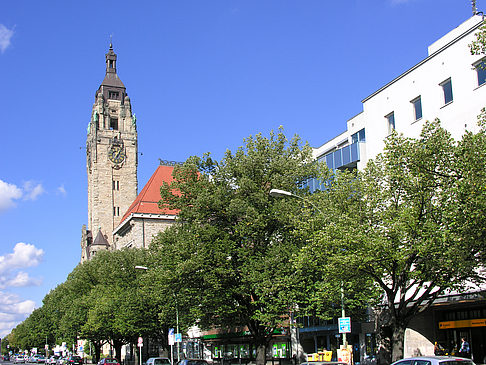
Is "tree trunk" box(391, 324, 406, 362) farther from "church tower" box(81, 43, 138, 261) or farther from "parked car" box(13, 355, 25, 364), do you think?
"parked car" box(13, 355, 25, 364)

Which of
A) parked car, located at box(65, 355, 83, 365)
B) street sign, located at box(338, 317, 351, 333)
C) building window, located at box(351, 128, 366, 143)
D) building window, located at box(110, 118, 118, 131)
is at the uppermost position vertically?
building window, located at box(110, 118, 118, 131)

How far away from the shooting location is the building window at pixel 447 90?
104 feet

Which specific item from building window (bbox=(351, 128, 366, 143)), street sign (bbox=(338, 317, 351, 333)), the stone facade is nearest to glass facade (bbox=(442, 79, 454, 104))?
building window (bbox=(351, 128, 366, 143))

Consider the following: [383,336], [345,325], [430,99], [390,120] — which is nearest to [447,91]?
[430,99]

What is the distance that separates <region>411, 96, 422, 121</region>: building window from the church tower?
71.8m

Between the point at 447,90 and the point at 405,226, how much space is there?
13564 mm

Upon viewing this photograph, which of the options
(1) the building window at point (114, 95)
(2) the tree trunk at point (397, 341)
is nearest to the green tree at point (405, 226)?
(2) the tree trunk at point (397, 341)

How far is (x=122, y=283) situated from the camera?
55.4 metres

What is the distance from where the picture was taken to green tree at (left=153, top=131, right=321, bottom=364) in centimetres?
3170

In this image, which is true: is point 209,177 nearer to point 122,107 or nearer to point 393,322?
point 393,322

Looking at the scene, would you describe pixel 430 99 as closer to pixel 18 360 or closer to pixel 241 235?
pixel 241 235

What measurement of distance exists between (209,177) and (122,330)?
20.6 m

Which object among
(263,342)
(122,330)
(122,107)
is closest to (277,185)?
(263,342)

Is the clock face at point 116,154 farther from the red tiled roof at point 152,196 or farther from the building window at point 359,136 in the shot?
the building window at point 359,136
